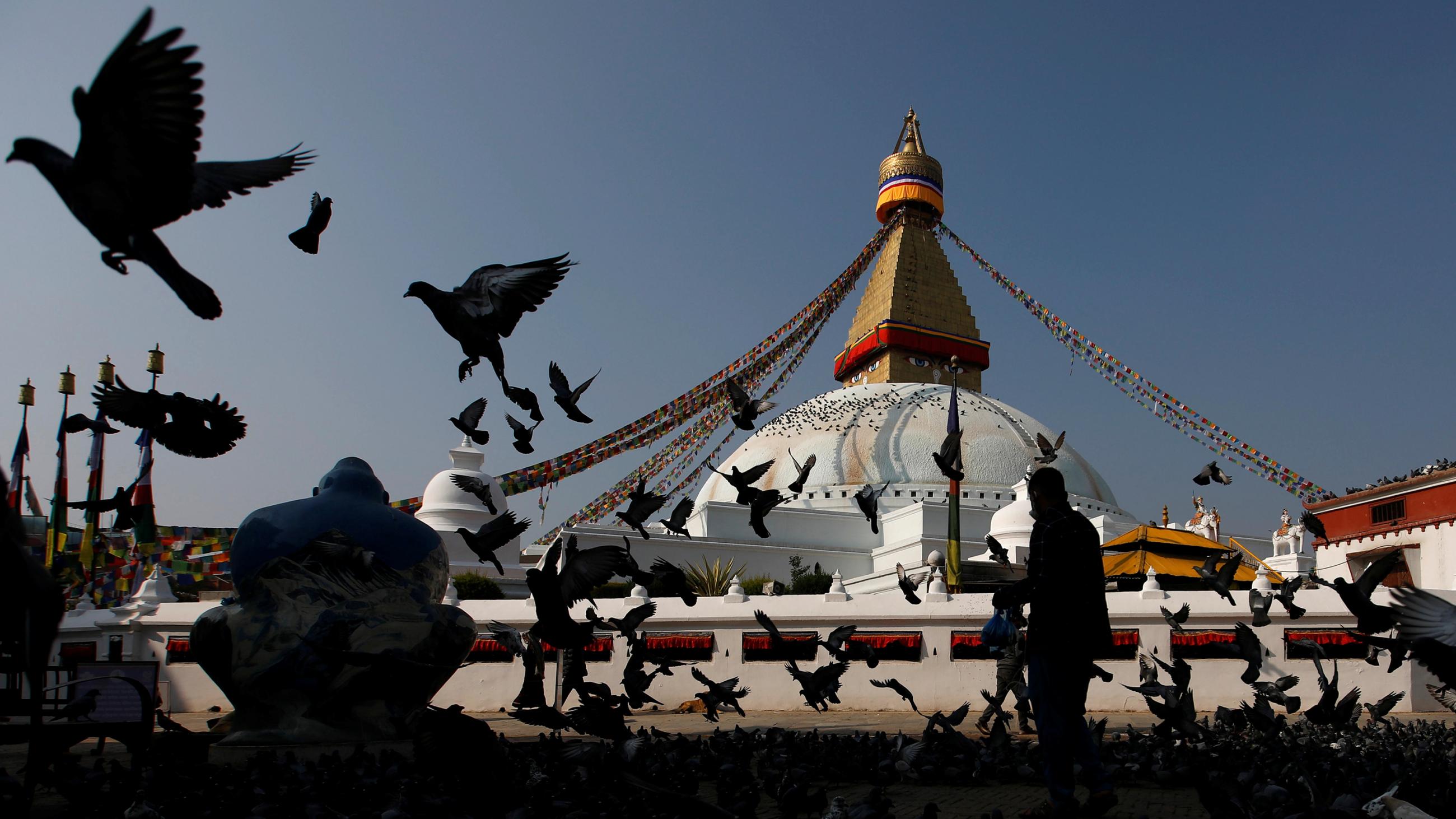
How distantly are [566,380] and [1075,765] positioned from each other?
14.1 feet

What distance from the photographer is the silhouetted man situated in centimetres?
455

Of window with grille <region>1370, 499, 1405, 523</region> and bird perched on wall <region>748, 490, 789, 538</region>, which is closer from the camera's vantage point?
bird perched on wall <region>748, 490, 789, 538</region>

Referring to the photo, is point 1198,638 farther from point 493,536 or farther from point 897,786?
point 493,536

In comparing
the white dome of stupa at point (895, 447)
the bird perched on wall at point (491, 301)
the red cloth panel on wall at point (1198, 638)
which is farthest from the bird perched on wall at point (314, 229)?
the white dome of stupa at point (895, 447)

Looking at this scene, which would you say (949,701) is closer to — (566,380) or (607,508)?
(566,380)

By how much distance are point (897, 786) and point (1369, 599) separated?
3.20 meters

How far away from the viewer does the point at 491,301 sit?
5.64 m

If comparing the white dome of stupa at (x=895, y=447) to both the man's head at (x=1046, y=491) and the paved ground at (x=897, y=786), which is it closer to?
the paved ground at (x=897, y=786)

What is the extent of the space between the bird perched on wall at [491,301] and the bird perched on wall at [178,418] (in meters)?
1.74

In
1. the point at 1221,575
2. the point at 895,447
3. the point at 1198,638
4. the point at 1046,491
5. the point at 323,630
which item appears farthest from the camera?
the point at 895,447

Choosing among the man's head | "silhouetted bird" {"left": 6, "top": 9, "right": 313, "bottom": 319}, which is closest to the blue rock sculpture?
"silhouetted bird" {"left": 6, "top": 9, "right": 313, "bottom": 319}

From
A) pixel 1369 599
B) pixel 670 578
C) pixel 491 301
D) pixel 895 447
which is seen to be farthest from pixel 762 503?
pixel 895 447

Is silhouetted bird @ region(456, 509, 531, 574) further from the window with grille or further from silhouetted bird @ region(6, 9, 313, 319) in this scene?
the window with grille

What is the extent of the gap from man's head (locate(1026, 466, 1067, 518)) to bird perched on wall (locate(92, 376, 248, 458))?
5081 millimetres
